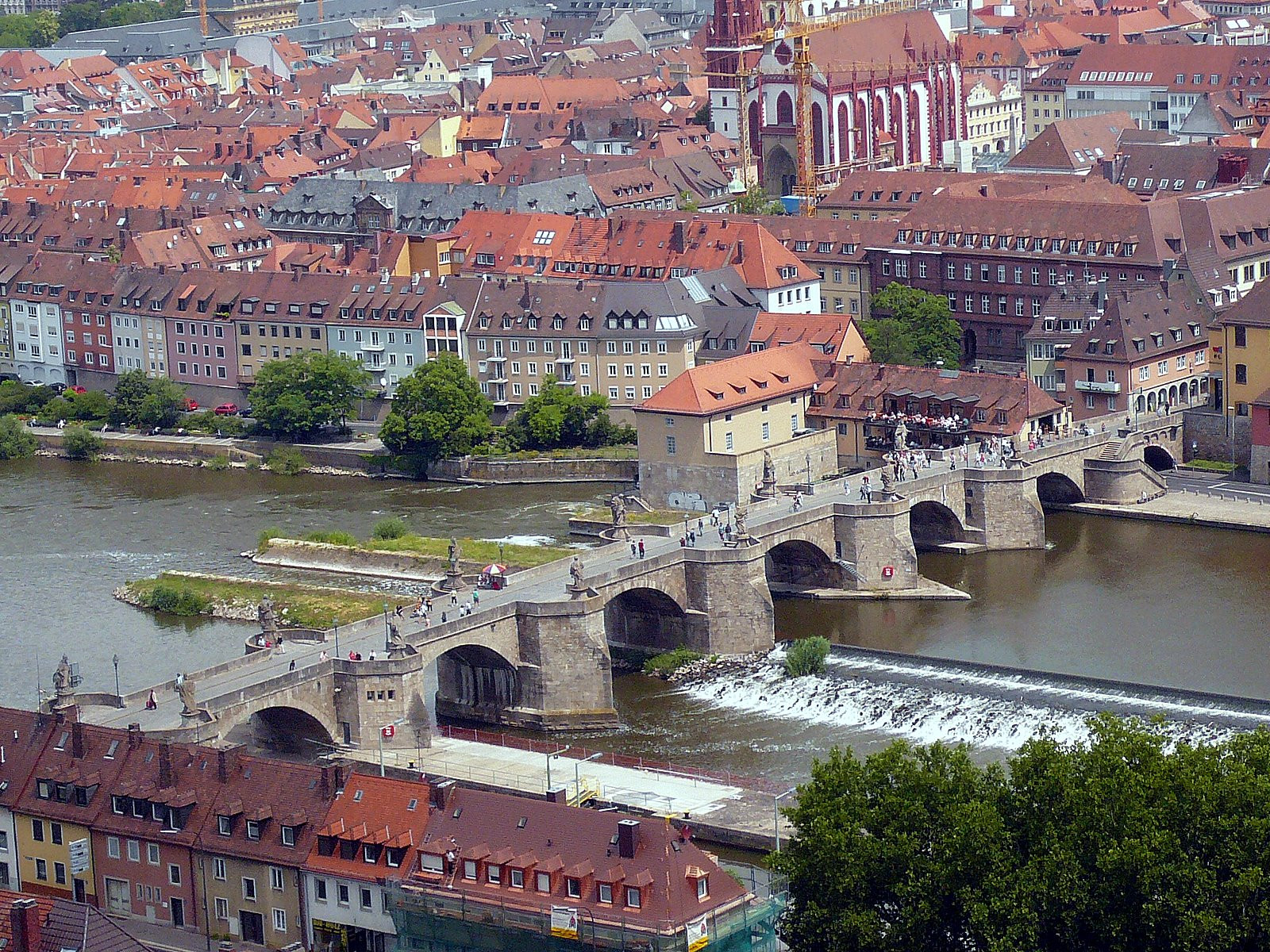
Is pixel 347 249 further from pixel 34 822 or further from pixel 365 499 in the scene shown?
pixel 34 822

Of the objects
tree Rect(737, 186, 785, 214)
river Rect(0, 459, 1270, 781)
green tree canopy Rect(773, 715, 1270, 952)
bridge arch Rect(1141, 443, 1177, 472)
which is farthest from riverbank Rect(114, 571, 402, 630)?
tree Rect(737, 186, 785, 214)

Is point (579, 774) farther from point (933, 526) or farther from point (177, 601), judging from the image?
point (933, 526)

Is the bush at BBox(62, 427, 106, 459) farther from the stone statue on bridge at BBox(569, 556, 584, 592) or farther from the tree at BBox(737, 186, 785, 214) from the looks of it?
the stone statue on bridge at BBox(569, 556, 584, 592)

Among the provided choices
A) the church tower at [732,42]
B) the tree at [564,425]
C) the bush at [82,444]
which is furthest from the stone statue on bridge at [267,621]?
the church tower at [732,42]

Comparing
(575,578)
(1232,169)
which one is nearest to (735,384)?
(575,578)

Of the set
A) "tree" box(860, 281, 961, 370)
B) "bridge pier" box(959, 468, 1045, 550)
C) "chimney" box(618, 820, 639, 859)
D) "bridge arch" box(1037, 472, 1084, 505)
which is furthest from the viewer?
"tree" box(860, 281, 961, 370)
